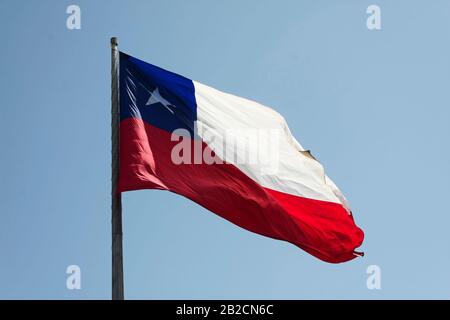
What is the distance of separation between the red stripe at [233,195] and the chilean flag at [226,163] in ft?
0.07

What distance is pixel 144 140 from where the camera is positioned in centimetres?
1725

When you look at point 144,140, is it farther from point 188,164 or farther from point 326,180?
point 326,180

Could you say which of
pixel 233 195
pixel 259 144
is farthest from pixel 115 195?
pixel 259 144

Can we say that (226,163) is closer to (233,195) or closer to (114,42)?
(233,195)

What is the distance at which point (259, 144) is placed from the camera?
19.3 m

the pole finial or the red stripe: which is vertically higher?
the pole finial

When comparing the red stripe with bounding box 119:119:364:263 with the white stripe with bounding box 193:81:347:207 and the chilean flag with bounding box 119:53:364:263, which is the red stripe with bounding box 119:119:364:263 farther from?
the white stripe with bounding box 193:81:347:207

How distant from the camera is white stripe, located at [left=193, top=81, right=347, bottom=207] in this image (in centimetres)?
1841

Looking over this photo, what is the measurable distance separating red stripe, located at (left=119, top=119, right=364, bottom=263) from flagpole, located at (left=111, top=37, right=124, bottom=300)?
164 millimetres

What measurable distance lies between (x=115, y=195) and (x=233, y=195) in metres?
2.60

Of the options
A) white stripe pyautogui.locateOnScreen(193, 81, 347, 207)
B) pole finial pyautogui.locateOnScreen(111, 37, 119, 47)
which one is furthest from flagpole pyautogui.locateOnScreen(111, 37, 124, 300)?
white stripe pyautogui.locateOnScreen(193, 81, 347, 207)

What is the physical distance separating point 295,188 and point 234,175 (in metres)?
2.00
